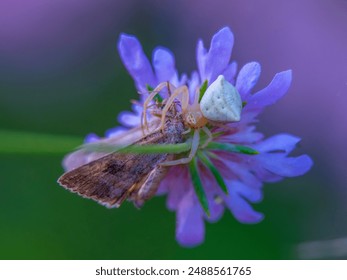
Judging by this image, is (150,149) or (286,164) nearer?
(150,149)

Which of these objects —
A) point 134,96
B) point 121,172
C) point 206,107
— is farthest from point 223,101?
point 134,96

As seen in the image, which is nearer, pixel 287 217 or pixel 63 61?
pixel 287 217

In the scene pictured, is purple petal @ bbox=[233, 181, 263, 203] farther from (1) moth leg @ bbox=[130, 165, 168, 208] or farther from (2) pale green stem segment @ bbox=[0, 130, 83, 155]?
(2) pale green stem segment @ bbox=[0, 130, 83, 155]

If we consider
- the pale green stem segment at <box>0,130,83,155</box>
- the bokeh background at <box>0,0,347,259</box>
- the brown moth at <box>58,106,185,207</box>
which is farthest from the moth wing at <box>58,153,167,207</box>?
the bokeh background at <box>0,0,347,259</box>

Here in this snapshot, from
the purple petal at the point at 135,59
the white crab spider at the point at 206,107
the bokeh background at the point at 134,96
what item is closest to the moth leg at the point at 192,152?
the white crab spider at the point at 206,107

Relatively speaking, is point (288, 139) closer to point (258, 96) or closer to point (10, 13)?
point (258, 96)

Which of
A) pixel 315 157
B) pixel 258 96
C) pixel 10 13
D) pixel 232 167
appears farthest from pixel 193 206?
pixel 10 13

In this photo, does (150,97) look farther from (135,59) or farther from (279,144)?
(279,144)
